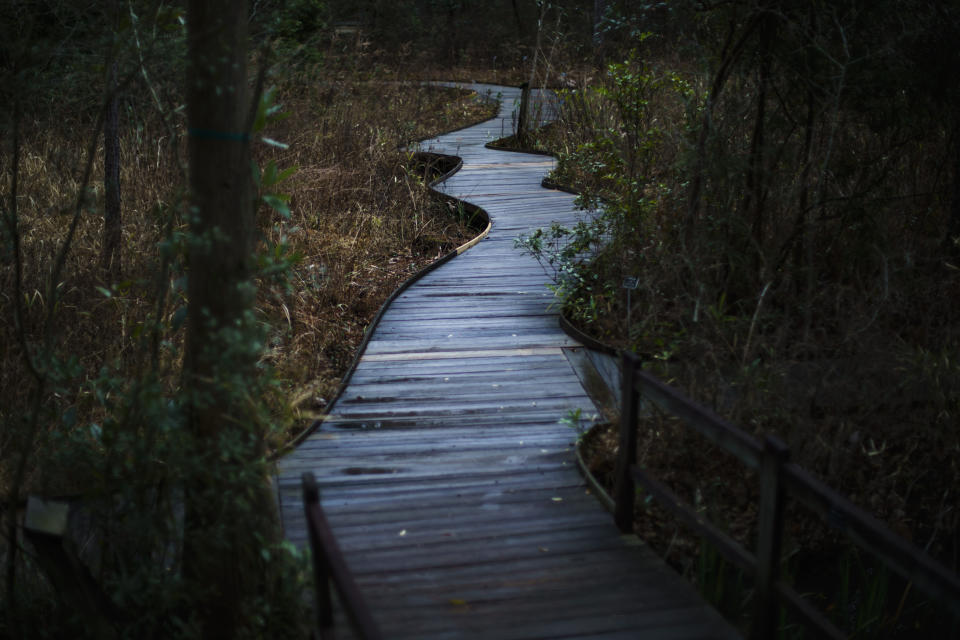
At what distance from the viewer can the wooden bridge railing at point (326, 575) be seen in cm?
202

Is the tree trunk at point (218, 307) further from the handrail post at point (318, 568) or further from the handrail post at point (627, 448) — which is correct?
the handrail post at point (627, 448)

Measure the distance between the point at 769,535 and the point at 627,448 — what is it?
931mm

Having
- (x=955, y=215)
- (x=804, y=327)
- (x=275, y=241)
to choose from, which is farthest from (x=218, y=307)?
(x=955, y=215)

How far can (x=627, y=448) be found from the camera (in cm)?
361

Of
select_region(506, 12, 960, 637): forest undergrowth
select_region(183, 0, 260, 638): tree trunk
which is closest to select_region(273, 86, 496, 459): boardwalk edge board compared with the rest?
select_region(183, 0, 260, 638): tree trunk

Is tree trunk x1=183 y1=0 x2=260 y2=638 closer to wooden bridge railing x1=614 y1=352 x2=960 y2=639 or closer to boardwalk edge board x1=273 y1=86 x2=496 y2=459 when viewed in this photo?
boardwalk edge board x1=273 y1=86 x2=496 y2=459

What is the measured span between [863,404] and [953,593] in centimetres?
250

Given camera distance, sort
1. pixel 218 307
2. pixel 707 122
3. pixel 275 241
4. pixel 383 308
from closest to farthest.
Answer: pixel 218 307 < pixel 707 122 < pixel 383 308 < pixel 275 241

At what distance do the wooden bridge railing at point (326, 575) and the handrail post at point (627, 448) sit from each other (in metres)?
1.33

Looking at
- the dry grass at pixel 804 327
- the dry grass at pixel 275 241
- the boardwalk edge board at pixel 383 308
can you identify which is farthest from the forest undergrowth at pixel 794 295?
the dry grass at pixel 275 241

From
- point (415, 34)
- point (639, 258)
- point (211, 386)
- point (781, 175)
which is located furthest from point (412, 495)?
point (415, 34)

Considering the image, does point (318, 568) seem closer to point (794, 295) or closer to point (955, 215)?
point (794, 295)

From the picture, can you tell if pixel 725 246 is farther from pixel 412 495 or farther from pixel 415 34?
pixel 415 34

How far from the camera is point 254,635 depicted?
2994mm
